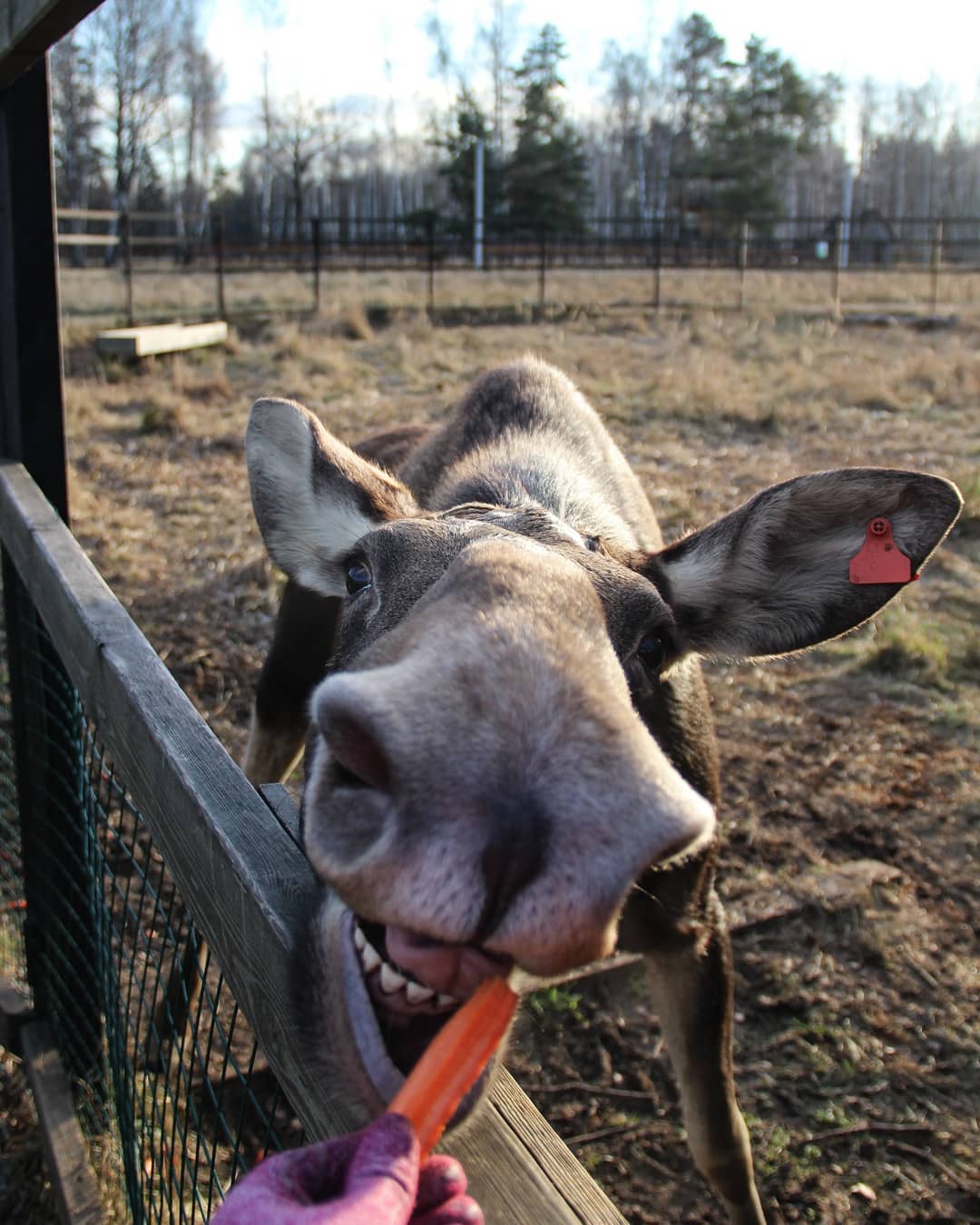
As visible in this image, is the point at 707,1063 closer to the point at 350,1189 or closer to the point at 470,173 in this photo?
the point at 350,1189

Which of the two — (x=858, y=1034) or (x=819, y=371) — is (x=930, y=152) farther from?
(x=858, y=1034)

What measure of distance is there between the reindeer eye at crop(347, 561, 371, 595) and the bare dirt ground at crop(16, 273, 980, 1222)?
1.96 m

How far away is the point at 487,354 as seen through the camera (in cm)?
1795

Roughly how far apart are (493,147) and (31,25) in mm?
60264

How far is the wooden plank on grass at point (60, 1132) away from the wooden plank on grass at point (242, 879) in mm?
1442

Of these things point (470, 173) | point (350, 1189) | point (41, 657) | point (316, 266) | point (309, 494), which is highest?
point (470, 173)

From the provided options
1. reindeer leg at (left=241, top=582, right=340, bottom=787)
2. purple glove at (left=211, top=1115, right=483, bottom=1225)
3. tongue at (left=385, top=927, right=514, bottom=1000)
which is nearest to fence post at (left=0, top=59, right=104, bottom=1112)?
reindeer leg at (left=241, top=582, right=340, bottom=787)

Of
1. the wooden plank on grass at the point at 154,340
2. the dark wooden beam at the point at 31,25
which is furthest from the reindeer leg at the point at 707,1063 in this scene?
the wooden plank on grass at the point at 154,340

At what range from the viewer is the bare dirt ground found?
343 centimetres

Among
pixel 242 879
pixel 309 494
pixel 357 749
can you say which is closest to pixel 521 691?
pixel 357 749

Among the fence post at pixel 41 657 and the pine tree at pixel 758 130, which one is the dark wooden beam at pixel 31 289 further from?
the pine tree at pixel 758 130

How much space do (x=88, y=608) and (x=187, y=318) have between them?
22.1 meters

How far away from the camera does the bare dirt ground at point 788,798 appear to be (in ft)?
11.2

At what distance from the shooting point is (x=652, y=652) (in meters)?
2.41
